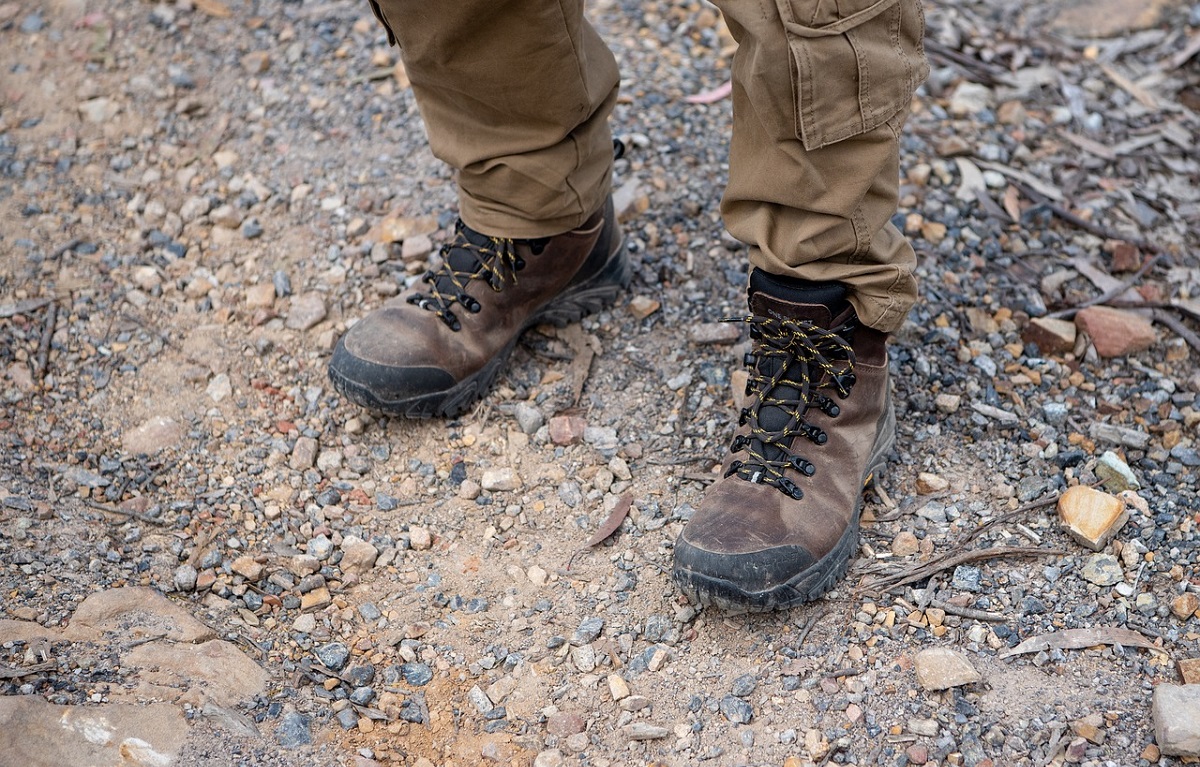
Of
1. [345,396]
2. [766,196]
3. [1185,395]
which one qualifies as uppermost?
[766,196]

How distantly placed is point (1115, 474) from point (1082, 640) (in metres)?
0.46

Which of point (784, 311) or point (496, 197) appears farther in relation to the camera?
point (496, 197)

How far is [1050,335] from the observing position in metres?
2.55

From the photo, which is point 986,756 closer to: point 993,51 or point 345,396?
point 345,396

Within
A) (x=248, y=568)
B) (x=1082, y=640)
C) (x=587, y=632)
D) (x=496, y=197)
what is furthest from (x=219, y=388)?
(x=1082, y=640)

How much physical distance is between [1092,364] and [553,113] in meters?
1.50

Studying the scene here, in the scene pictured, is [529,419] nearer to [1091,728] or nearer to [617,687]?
[617,687]

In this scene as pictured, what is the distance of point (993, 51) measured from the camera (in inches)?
140

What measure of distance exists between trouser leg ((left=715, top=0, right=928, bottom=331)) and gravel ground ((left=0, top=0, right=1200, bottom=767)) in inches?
23.2

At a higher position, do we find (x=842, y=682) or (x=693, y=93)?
(x=693, y=93)

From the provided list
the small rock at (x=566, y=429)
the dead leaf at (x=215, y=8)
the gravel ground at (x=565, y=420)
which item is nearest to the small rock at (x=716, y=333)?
the gravel ground at (x=565, y=420)

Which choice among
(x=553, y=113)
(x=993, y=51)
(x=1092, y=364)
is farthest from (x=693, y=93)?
(x=1092, y=364)

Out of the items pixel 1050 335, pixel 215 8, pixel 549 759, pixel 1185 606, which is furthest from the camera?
pixel 215 8

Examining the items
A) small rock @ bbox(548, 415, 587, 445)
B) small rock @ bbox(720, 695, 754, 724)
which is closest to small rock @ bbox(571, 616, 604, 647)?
small rock @ bbox(720, 695, 754, 724)
